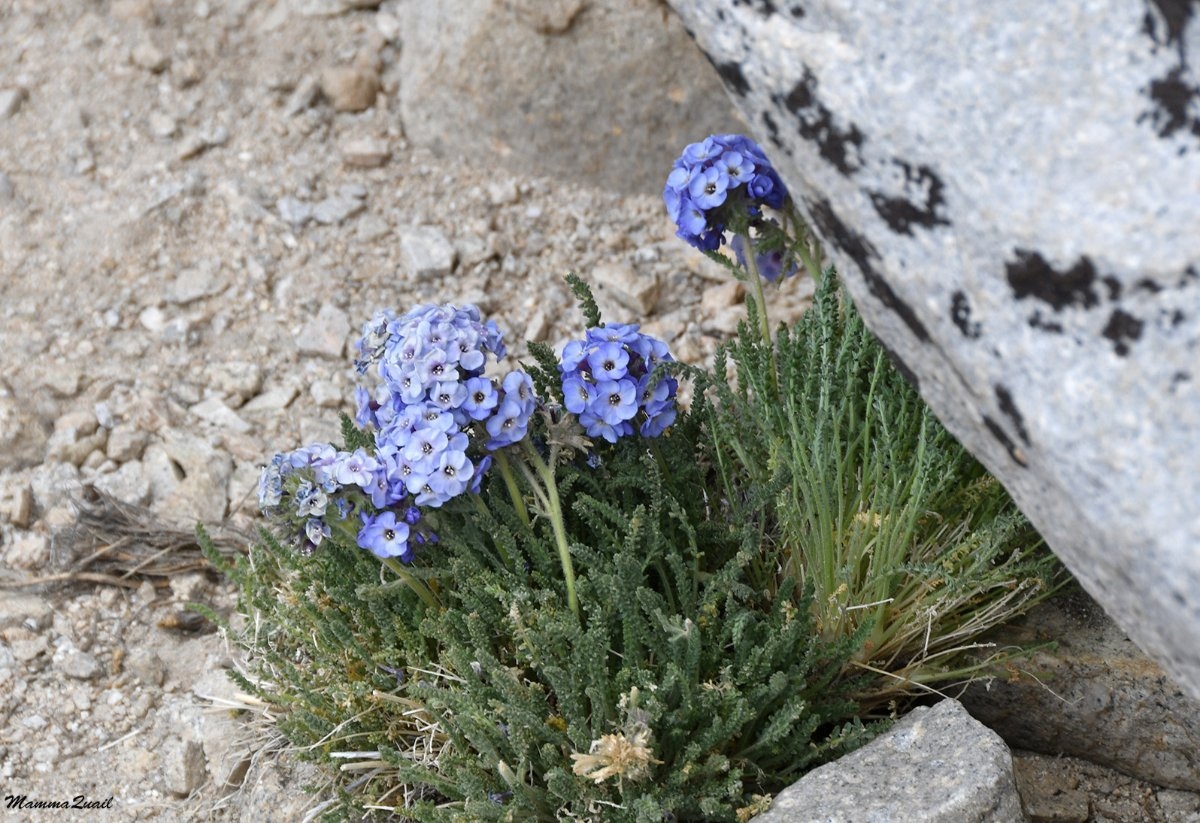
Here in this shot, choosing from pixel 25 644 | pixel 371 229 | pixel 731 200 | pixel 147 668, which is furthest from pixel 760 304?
pixel 25 644

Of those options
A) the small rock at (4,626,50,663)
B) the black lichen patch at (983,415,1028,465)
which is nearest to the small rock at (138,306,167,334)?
the small rock at (4,626,50,663)

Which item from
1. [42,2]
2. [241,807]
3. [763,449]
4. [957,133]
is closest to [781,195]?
[763,449]

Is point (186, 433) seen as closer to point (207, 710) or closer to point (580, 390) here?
point (207, 710)

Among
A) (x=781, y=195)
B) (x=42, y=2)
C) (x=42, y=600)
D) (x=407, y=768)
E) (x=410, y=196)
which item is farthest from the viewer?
(x=42, y=2)

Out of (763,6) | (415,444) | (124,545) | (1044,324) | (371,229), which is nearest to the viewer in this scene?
(1044,324)

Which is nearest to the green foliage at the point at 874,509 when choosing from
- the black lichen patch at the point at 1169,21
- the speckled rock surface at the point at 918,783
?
the speckled rock surface at the point at 918,783

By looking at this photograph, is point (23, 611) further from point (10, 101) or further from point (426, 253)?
point (10, 101)

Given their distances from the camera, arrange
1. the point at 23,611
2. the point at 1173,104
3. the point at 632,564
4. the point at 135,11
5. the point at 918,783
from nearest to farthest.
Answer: the point at 1173,104 < the point at 918,783 < the point at 632,564 < the point at 23,611 < the point at 135,11
